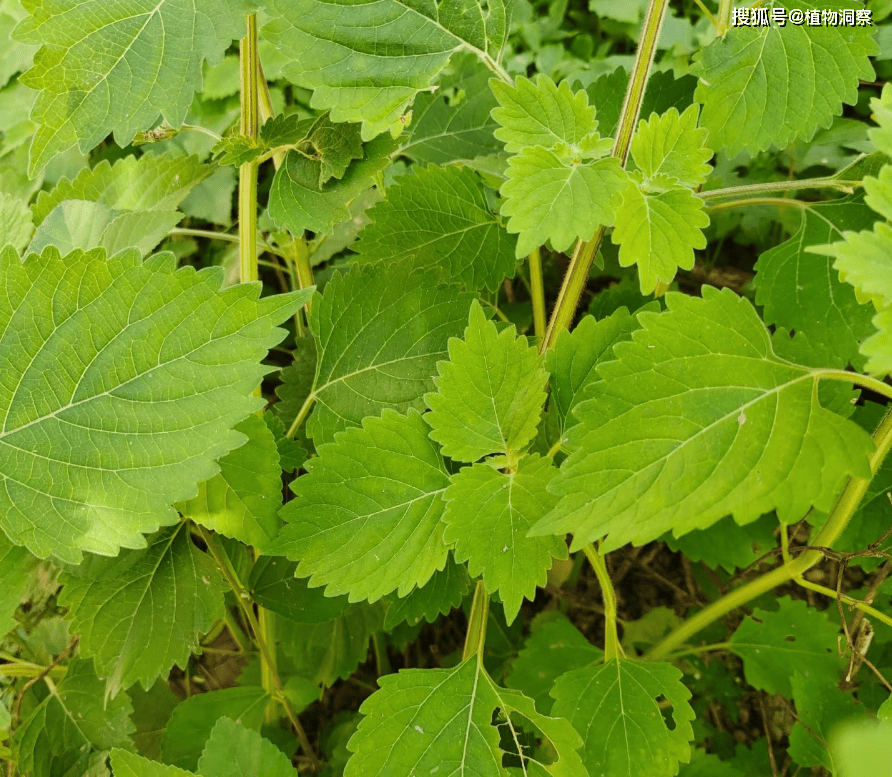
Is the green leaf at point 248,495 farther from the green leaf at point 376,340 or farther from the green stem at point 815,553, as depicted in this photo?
the green stem at point 815,553

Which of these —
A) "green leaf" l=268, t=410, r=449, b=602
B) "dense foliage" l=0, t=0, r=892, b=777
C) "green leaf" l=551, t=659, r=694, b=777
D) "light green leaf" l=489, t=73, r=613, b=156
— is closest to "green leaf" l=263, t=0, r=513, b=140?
"dense foliage" l=0, t=0, r=892, b=777

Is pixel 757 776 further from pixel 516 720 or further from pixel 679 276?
pixel 679 276

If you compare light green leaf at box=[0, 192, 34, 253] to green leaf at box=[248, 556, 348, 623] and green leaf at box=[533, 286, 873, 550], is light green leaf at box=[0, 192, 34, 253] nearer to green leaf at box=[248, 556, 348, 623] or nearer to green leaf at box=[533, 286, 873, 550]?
green leaf at box=[248, 556, 348, 623]

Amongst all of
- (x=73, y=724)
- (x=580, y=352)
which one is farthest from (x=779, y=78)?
(x=73, y=724)

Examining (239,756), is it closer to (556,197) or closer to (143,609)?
(143,609)

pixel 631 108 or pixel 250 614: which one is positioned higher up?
pixel 631 108

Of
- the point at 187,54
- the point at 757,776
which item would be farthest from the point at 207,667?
the point at 187,54
